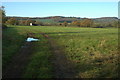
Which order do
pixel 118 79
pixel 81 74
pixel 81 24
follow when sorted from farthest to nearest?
pixel 81 24 → pixel 81 74 → pixel 118 79

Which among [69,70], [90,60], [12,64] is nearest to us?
[69,70]

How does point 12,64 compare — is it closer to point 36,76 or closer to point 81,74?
point 36,76

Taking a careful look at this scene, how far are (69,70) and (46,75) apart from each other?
1.51m

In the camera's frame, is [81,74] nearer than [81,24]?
Yes

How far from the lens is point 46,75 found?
8.87m

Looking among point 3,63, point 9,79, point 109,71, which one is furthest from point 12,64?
point 109,71

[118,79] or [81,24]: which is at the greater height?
[81,24]

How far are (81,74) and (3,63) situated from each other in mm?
4999

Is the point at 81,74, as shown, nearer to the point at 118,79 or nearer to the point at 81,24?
the point at 118,79

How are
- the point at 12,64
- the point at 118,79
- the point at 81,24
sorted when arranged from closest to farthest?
the point at 118,79, the point at 12,64, the point at 81,24

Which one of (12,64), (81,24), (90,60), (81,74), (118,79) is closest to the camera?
(118,79)

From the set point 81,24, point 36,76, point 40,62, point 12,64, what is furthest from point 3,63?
point 81,24

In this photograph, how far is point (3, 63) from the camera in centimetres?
1125

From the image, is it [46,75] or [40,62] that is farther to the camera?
[40,62]
